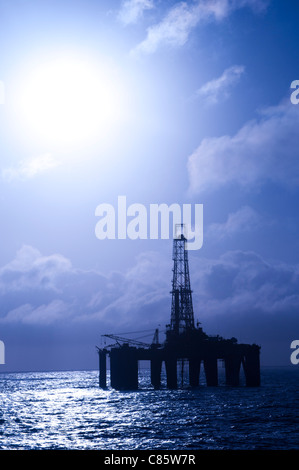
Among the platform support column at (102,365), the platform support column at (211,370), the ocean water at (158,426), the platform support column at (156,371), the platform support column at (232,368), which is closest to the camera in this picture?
the ocean water at (158,426)

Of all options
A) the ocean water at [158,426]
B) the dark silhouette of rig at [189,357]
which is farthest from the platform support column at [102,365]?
the ocean water at [158,426]

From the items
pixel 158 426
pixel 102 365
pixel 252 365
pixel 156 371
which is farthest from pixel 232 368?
pixel 158 426

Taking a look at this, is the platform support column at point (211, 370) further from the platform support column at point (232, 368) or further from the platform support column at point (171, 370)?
the platform support column at point (171, 370)

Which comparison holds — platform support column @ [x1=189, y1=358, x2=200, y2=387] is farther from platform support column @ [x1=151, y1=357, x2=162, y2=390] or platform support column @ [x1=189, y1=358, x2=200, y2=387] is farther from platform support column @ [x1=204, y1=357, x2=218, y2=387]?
platform support column @ [x1=151, y1=357, x2=162, y2=390]

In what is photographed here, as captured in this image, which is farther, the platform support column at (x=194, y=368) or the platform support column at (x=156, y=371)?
the platform support column at (x=156, y=371)

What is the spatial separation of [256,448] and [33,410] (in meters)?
30.7

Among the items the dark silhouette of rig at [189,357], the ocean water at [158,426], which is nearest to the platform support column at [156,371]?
the dark silhouette of rig at [189,357]

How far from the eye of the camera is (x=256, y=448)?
2773cm

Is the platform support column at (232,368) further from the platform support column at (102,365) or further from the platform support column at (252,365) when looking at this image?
the platform support column at (102,365)

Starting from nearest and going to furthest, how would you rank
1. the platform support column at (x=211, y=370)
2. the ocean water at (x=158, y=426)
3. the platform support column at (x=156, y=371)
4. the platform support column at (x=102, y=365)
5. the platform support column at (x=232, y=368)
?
the ocean water at (x=158, y=426) < the platform support column at (x=211, y=370) < the platform support column at (x=232, y=368) < the platform support column at (x=156, y=371) < the platform support column at (x=102, y=365)

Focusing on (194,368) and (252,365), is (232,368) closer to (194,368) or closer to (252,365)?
(252,365)

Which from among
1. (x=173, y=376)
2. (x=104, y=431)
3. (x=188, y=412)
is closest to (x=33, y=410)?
(x=188, y=412)
